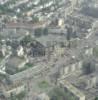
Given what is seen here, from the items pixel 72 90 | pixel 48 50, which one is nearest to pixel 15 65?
pixel 48 50

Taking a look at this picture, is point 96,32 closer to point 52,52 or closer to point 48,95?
point 52,52

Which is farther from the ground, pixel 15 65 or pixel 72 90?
pixel 15 65

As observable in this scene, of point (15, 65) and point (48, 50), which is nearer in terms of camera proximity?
point (15, 65)

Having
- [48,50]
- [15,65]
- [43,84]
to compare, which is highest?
[48,50]

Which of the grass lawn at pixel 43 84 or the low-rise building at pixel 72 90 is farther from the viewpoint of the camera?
the grass lawn at pixel 43 84

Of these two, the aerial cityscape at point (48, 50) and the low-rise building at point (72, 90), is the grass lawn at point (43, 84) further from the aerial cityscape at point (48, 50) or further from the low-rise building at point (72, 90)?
the low-rise building at point (72, 90)

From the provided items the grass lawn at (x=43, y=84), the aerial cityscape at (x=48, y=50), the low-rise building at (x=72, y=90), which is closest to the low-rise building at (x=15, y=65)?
the aerial cityscape at (x=48, y=50)

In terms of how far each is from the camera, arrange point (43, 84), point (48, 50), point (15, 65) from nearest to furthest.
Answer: point (43, 84)
point (15, 65)
point (48, 50)

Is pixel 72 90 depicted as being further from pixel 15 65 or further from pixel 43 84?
pixel 15 65
